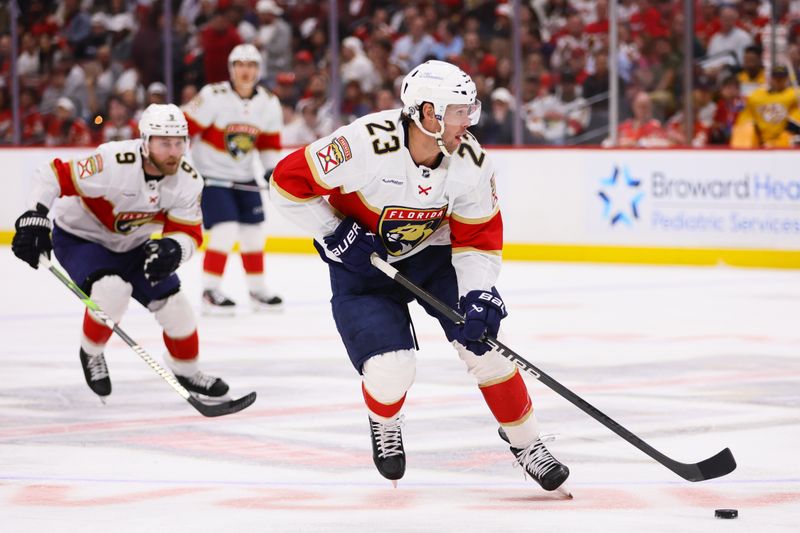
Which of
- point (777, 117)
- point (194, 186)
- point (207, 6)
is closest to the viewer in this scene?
point (194, 186)

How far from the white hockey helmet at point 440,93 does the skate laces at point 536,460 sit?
824 millimetres

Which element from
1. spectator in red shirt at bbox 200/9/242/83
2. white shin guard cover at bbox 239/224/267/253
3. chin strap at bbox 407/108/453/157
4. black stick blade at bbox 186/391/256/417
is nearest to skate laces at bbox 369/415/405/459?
chin strap at bbox 407/108/453/157

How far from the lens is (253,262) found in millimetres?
9273

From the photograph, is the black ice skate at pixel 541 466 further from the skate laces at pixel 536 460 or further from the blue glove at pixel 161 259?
the blue glove at pixel 161 259

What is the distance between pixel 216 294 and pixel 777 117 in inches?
164

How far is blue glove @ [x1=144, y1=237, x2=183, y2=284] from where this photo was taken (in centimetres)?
560

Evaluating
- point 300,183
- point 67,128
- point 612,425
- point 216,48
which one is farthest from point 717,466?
point 67,128

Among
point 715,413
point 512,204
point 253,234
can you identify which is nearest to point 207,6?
point 512,204

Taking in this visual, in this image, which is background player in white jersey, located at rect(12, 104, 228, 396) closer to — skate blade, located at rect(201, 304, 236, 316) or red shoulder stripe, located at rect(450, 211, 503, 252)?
red shoulder stripe, located at rect(450, 211, 503, 252)

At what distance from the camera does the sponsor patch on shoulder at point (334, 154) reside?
167 inches

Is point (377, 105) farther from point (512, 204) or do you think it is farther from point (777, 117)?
point (777, 117)

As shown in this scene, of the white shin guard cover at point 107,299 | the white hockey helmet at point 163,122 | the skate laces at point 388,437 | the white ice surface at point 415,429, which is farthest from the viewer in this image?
the white shin guard cover at point 107,299

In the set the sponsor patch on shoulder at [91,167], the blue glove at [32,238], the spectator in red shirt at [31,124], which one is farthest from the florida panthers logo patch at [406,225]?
the spectator in red shirt at [31,124]

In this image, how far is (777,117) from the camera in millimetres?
10742
